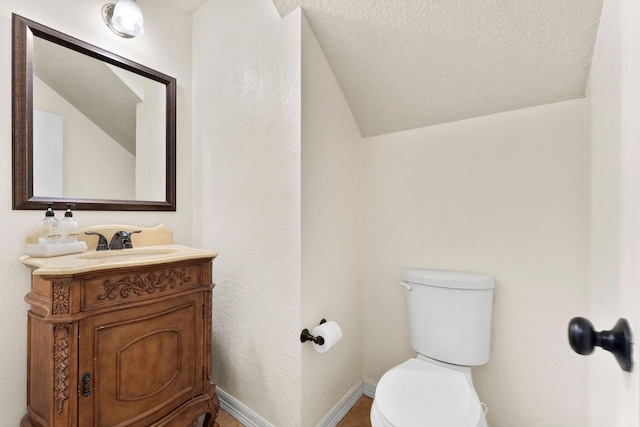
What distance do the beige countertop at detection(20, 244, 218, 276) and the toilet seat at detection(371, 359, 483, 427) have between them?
0.95 metres

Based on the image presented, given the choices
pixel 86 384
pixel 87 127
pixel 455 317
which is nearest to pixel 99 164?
pixel 87 127

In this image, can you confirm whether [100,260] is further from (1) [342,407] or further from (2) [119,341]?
(1) [342,407]

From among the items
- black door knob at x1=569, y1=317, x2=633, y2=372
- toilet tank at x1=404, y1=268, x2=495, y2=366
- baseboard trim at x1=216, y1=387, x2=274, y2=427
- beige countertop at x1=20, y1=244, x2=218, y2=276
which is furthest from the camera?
baseboard trim at x1=216, y1=387, x2=274, y2=427

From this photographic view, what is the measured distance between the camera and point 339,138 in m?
1.54

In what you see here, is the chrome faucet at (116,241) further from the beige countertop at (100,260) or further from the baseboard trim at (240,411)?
the baseboard trim at (240,411)

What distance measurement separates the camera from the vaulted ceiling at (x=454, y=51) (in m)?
1.06

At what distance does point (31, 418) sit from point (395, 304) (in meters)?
1.72

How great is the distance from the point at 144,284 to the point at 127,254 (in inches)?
12.4

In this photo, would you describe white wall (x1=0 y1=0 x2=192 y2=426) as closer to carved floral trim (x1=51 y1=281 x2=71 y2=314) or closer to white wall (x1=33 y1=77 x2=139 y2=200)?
white wall (x1=33 y1=77 x2=139 y2=200)

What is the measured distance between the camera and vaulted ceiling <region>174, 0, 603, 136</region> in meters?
1.06

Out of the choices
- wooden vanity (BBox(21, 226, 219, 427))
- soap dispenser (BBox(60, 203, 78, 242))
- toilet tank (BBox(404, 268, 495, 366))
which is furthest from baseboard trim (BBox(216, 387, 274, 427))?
soap dispenser (BBox(60, 203, 78, 242))

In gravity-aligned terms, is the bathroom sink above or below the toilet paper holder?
above

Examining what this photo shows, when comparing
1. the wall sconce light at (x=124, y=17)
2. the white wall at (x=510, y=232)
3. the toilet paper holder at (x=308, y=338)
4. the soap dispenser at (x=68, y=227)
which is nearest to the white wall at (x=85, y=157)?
the soap dispenser at (x=68, y=227)

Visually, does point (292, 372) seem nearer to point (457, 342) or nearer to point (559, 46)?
point (457, 342)
